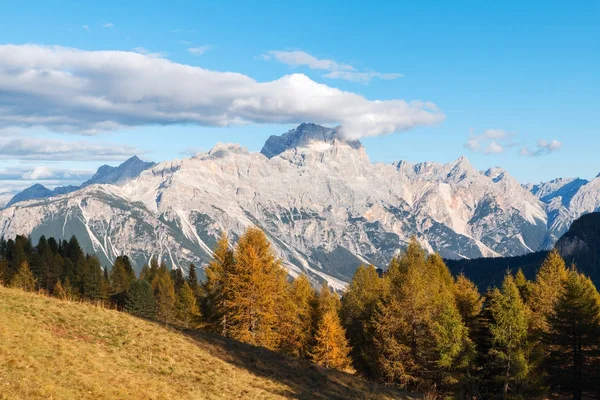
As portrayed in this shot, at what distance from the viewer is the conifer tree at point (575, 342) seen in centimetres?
4744

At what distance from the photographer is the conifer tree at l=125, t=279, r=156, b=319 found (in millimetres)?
90375

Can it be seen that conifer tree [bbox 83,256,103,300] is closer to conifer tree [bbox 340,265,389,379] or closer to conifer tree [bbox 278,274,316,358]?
conifer tree [bbox 278,274,316,358]

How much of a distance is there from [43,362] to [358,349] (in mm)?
45430

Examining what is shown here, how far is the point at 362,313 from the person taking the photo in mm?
60969

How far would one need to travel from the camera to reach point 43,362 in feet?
71.8

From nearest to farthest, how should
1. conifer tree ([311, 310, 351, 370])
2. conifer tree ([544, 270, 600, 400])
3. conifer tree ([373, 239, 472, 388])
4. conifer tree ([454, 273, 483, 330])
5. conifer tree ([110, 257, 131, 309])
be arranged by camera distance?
1. conifer tree ([373, 239, 472, 388])
2. conifer tree ([544, 270, 600, 400])
3. conifer tree ([454, 273, 483, 330])
4. conifer tree ([311, 310, 351, 370])
5. conifer tree ([110, 257, 131, 309])

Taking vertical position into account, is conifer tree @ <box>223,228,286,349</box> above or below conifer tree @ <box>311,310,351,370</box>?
above

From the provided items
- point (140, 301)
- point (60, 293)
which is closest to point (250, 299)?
point (60, 293)

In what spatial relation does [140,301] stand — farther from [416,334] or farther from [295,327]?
[416,334]

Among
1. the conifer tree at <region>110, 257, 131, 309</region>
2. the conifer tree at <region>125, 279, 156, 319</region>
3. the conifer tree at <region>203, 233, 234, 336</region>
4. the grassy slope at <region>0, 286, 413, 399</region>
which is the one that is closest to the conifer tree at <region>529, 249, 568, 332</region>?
the grassy slope at <region>0, 286, 413, 399</region>

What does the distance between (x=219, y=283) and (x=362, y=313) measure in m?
18.8

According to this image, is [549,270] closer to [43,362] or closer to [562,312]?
[562,312]

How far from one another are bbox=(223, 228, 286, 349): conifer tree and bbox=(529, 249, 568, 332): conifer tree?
27.8 meters

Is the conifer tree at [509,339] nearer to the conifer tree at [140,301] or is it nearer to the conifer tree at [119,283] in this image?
the conifer tree at [140,301]
